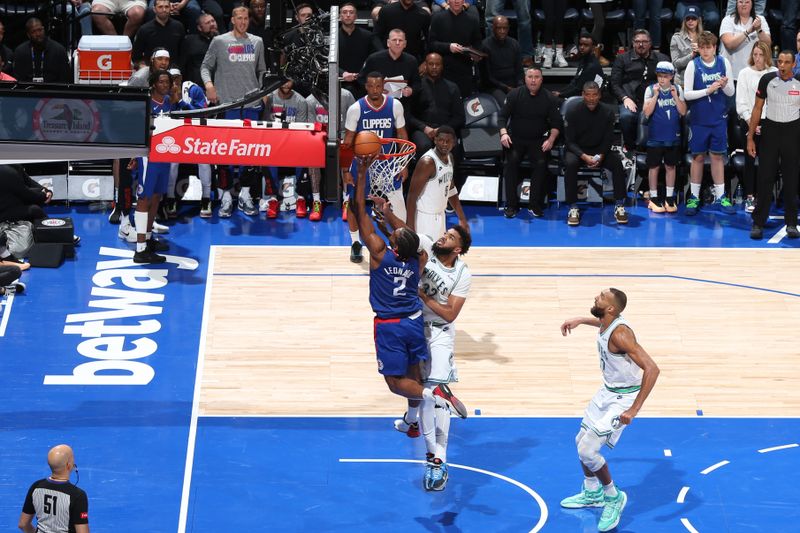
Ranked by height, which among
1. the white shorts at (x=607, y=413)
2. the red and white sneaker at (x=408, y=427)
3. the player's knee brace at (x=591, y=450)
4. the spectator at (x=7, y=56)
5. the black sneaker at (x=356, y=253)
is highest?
the spectator at (x=7, y=56)

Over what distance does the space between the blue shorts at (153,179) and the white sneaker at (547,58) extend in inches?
260

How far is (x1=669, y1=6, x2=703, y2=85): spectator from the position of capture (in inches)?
768

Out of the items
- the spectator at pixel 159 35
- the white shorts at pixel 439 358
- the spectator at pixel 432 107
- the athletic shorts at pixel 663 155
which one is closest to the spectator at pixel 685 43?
the athletic shorts at pixel 663 155

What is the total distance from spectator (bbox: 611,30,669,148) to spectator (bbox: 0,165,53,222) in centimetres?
801

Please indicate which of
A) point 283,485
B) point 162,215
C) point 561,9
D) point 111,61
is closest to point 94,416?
point 283,485

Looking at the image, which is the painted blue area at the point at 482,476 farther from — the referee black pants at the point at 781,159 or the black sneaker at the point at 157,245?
the referee black pants at the point at 781,159

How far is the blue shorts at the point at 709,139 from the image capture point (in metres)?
18.6

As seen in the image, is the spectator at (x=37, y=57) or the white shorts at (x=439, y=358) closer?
the white shorts at (x=439, y=358)

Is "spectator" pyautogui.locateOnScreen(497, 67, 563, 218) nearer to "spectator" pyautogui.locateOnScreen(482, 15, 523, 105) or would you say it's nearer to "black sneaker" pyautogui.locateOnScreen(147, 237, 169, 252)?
"spectator" pyautogui.locateOnScreen(482, 15, 523, 105)

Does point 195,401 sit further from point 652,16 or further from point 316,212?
point 652,16

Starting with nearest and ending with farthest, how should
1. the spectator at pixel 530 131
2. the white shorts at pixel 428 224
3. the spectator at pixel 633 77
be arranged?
the white shorts at pixel 428 224 < the spectator at pixel 530 131 < the spectator at pixel 633 77

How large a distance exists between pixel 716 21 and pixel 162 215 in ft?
28.5

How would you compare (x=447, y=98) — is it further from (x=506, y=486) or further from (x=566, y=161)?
(x=506, y=486)

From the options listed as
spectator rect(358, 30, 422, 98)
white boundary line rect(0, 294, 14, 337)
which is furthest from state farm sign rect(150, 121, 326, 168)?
spectator rect(358, 30, 422, 98)
